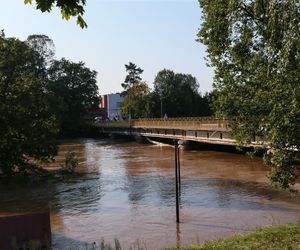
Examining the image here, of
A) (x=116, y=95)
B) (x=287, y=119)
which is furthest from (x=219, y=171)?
(x=116, y=95)

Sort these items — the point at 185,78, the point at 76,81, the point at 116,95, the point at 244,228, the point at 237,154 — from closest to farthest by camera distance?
the point at 244,228, the point at 237,154, the point at 76,81, the point at 185,78, the point at 116,95

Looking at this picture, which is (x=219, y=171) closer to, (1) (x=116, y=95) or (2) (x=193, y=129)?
(2) (x=193, y=129)

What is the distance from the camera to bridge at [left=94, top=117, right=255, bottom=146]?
43.1m

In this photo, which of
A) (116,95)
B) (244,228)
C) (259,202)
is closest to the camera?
(244,228)

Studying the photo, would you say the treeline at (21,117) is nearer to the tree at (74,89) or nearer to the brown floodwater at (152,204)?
the brown floodwater at (152,204)

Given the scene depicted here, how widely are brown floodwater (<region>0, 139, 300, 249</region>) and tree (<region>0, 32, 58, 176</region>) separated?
2.25m

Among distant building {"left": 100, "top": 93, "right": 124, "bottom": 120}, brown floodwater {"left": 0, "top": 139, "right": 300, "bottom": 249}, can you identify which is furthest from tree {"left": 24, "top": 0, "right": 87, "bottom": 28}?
distant building {"left": 100, "top": 93, "right": 124, "bottom": 120}

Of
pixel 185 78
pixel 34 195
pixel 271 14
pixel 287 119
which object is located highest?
pixel 185 78

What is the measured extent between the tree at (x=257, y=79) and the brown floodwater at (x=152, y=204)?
320 centimetres

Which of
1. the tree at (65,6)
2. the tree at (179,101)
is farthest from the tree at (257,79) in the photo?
the tree at (179,101)

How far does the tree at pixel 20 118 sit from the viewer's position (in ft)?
72.1

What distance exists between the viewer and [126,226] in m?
18.1

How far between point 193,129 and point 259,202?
93.3 ft

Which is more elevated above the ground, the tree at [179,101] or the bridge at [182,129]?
the tree at [179,101]
